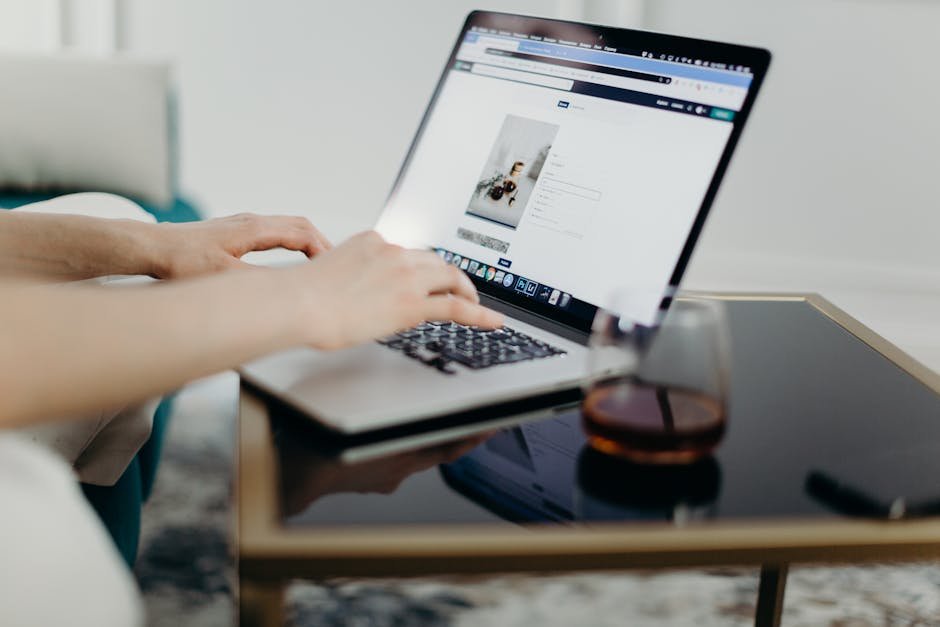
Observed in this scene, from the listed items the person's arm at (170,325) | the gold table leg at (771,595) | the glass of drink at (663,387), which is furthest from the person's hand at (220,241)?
the gold table leg at (771,595)

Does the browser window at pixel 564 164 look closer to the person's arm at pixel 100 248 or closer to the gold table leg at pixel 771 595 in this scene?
the person's arm at pixel 100 248

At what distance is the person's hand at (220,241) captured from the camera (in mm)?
896

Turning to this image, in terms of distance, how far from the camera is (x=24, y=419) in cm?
52

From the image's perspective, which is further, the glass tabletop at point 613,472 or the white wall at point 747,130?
the white wall at point 747,130

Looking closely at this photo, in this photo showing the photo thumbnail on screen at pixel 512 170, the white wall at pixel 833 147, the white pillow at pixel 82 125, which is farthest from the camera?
the white wall at pixel 833 147

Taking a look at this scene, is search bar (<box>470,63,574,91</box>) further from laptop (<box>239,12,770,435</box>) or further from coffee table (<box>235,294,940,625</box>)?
coffee table (<box>235,294,940,625</box>)

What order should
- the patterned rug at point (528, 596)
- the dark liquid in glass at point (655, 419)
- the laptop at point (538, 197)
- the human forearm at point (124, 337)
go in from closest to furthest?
the human forearm at point (124, 337) < the dark liquid in glass at point (655, 419) < the laptop at point (538, 197) < the patterned rug at point (528, 596)

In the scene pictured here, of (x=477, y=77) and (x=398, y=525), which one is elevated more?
(x=477, y=77)

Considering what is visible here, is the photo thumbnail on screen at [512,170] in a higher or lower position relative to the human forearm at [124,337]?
higher

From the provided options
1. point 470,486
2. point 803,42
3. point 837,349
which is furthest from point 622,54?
point 803,42

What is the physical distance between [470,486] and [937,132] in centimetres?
231

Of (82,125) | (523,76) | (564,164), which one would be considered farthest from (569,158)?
(82,125)

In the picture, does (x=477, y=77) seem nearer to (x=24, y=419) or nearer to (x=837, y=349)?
(x=837, y=349)

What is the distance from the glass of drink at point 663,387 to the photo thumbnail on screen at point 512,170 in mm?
353
